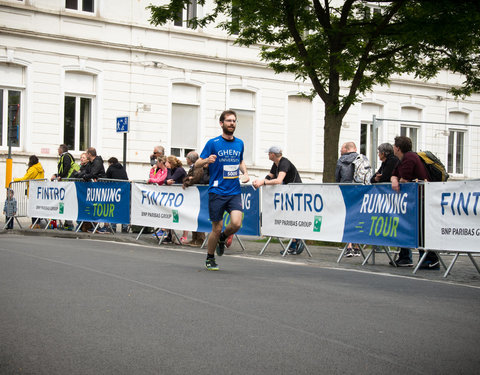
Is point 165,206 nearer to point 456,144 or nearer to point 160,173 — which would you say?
point 160,173

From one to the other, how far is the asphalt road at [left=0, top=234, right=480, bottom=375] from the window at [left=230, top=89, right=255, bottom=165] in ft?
64.8

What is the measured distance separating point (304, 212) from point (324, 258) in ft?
3.29

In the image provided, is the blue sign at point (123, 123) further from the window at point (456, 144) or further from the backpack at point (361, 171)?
the window at point (456, 144)

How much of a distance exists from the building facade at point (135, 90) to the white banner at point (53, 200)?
3.53 meters

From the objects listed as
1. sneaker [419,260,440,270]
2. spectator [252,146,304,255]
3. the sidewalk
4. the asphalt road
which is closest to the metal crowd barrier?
the sidewalk

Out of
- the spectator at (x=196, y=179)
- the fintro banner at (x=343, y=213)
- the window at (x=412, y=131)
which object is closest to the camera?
the fintro banner at (x=343, y=213)

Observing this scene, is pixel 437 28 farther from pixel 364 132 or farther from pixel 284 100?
pixel 364 132

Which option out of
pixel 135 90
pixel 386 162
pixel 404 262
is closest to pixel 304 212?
pixel 386 162

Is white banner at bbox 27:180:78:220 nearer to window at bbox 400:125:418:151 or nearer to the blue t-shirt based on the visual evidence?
window at bbox 400:125:418:151

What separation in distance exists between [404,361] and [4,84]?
72.0 ft

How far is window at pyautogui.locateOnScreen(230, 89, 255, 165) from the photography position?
98.4 feet

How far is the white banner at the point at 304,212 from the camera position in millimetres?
12680

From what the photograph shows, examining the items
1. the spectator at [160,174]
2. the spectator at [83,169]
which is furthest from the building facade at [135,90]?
the spectator at [160,174]

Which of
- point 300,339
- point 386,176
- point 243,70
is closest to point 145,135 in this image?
point 243,70
